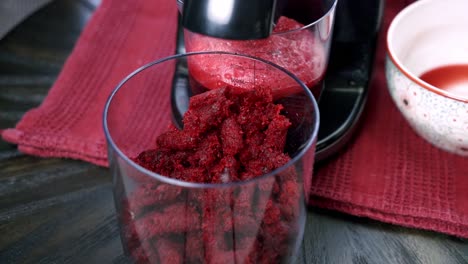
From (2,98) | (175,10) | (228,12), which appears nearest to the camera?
(228,12)

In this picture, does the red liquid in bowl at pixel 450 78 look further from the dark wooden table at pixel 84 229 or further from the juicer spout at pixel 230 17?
the juicer spout at pixel 230 17

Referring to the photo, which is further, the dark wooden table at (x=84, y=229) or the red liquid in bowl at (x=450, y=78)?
the red liquid in bowl at (x=450, y=78)

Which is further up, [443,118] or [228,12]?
[228,12]

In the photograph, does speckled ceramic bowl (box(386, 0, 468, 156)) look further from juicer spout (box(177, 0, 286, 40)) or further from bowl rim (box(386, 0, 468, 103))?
juicer spout (box(177, 0, 286, 40))

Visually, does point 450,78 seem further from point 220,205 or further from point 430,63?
point 220,205

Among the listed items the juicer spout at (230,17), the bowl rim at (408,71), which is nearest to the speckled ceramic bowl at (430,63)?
the bowl rim at (408,71)

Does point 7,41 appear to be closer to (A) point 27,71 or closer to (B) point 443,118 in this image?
(A) point 27,71

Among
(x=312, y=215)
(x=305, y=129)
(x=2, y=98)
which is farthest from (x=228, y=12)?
(x=2, y=98)
